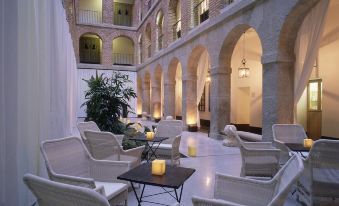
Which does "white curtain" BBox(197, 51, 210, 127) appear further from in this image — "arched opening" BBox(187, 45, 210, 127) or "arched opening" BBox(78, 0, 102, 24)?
"arched opening" BBox(78, 0, 102, 24)

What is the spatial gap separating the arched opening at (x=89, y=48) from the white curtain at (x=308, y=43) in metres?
17.6

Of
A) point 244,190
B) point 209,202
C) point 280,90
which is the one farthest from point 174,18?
point 209,202

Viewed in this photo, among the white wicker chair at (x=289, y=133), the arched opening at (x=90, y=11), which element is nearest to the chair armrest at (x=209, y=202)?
the white wicker chair at (x=289, y=133)

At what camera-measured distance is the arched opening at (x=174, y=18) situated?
1274cm

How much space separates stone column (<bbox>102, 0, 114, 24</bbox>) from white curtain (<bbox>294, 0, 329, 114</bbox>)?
53.3 ft

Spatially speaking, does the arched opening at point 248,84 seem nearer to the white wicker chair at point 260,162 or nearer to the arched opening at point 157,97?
the arched opening at point 157,97

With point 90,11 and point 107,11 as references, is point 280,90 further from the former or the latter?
point 90,11

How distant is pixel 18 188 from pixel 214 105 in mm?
6810

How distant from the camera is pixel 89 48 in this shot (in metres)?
21.3

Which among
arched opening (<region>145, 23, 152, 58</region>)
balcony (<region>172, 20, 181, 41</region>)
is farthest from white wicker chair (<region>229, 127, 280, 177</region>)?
arched opening (<region>145, 23, 152, 58</region>)

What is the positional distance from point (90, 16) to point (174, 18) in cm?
997

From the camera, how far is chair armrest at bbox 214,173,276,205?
2.22 meters

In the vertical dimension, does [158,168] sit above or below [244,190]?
above

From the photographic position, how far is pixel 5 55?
2.49 metres
